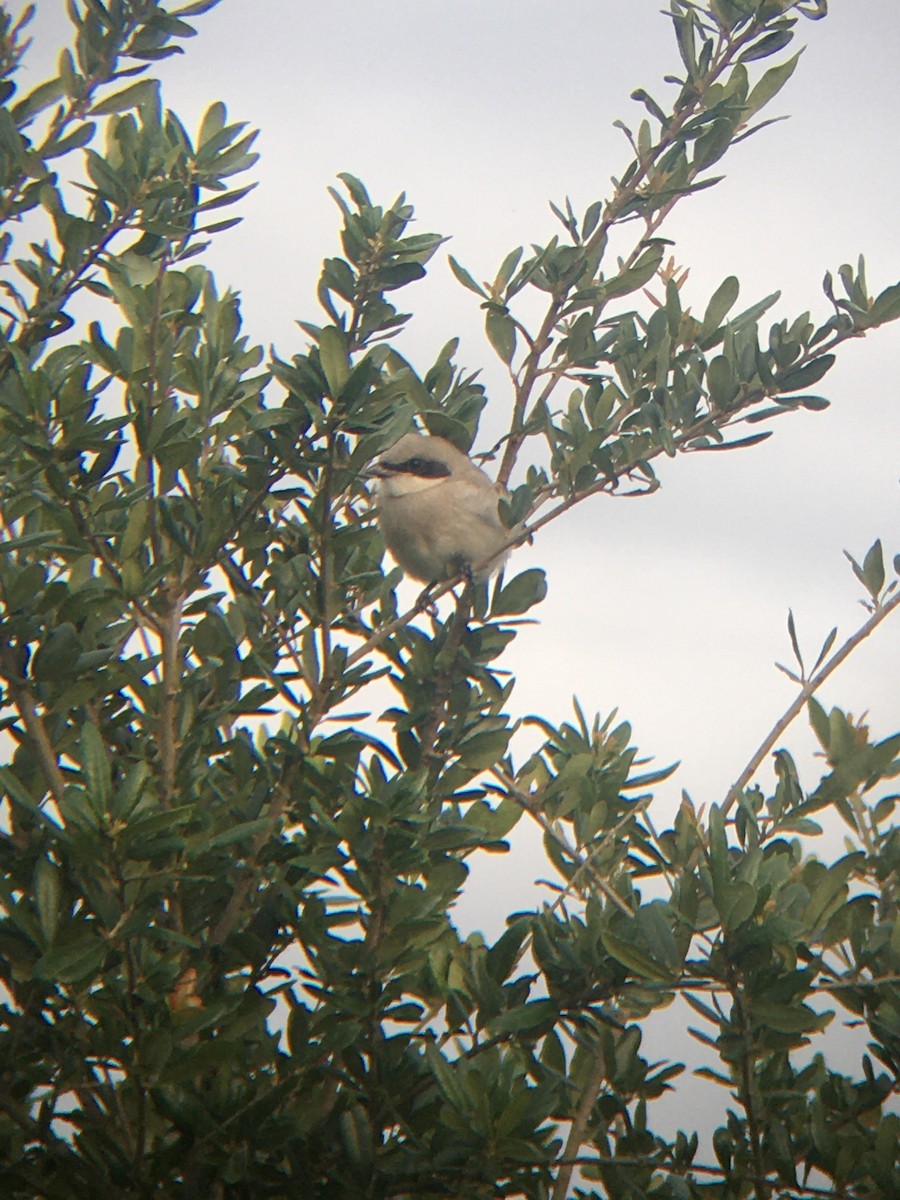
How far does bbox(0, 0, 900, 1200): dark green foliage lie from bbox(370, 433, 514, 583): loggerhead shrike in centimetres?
56

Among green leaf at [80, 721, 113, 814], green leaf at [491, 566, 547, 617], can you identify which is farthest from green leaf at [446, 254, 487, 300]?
green leaf at [80, 721, 113, 814]

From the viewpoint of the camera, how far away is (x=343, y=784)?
5.77 feet

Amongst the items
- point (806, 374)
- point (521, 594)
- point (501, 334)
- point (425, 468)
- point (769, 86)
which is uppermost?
point (769, 86)

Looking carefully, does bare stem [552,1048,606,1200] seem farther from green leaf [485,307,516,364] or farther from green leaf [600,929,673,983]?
green leaf [485,307,516,364]

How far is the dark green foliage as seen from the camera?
1.61 m

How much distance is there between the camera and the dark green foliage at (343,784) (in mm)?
1607

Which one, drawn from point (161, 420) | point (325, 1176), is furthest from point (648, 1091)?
point (161, 420)

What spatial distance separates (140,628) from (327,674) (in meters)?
0.48

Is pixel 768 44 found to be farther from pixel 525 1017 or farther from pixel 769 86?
pixel 525 1017

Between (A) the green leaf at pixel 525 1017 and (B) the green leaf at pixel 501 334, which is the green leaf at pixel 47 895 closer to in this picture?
(A) the green leaf at pixel 525 1017

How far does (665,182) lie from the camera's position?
2.21 m

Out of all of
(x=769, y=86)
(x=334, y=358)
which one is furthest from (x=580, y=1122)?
(x=769, y=86)

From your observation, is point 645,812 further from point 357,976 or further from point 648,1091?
point 357,976

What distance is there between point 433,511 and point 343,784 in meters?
1.21
